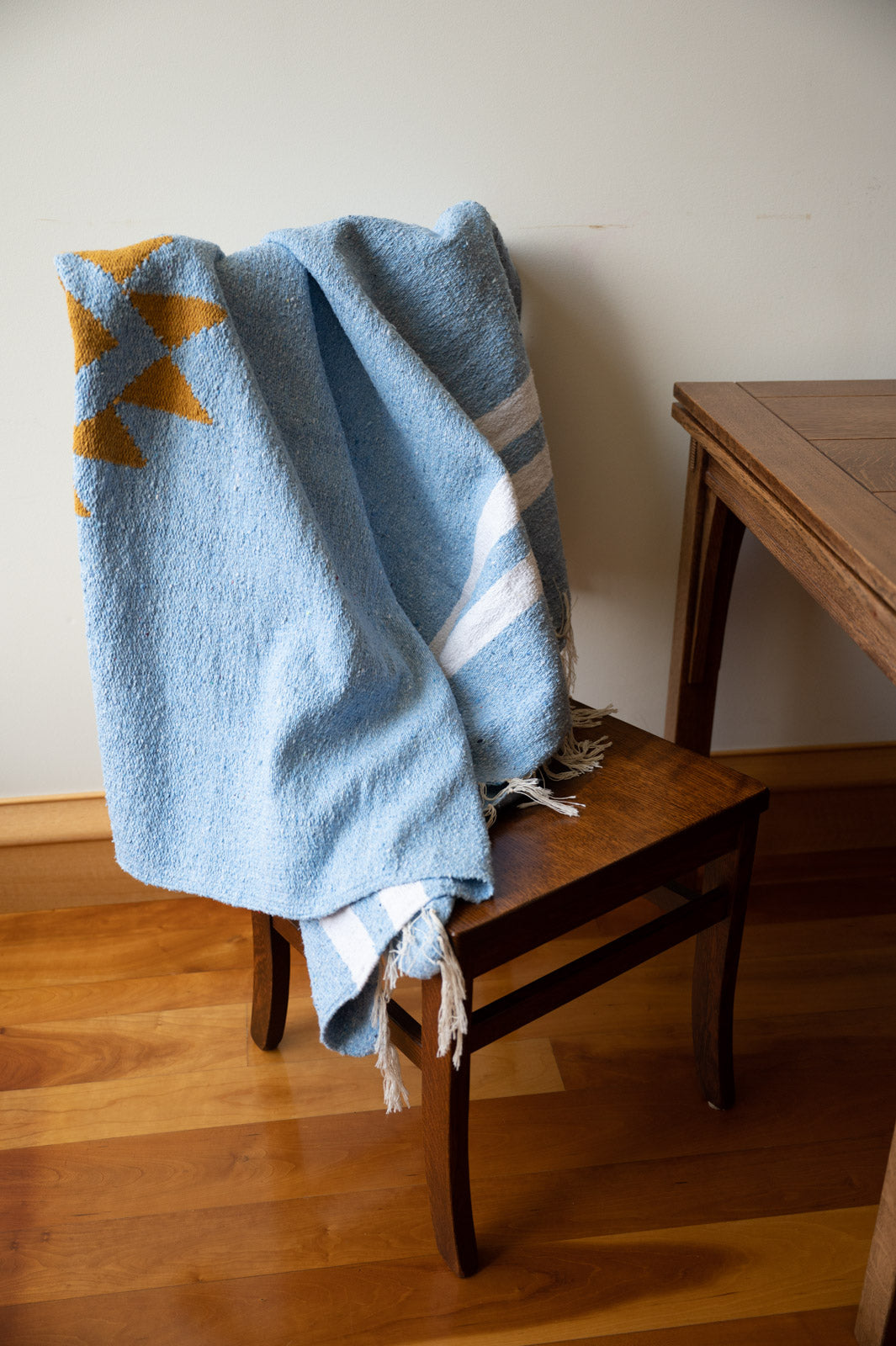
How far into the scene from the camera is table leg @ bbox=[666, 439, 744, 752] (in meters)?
1.01

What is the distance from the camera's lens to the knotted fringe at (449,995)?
67 cm

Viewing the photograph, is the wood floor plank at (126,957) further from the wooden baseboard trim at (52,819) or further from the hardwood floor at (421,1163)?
the wooden baseboard trim at (52,819)

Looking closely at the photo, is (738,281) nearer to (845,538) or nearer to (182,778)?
(845,538)

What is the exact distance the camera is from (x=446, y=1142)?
2.49 ft

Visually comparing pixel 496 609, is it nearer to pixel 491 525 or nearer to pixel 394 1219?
pixel 491 525

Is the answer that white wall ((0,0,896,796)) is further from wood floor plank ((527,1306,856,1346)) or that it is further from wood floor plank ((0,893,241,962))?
wood floor plank ((527,1306,856,1346))

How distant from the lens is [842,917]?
49.4 inches

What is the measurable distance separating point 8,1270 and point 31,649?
0.66 meters

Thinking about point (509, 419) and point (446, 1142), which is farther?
point (509, 419)

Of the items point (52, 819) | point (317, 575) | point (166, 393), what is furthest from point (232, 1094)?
point (166, 393)

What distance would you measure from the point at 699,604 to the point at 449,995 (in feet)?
1.81

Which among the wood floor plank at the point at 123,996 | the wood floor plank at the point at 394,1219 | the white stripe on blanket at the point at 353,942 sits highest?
the white stripe on blanket at the point at 353,942

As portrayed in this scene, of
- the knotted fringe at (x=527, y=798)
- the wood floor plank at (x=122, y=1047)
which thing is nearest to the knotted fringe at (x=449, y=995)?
the knotted fringe at (x=527, y=798)

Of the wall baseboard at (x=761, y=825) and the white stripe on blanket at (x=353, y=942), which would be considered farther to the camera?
the wall baseboard at (x=761, y=825)
